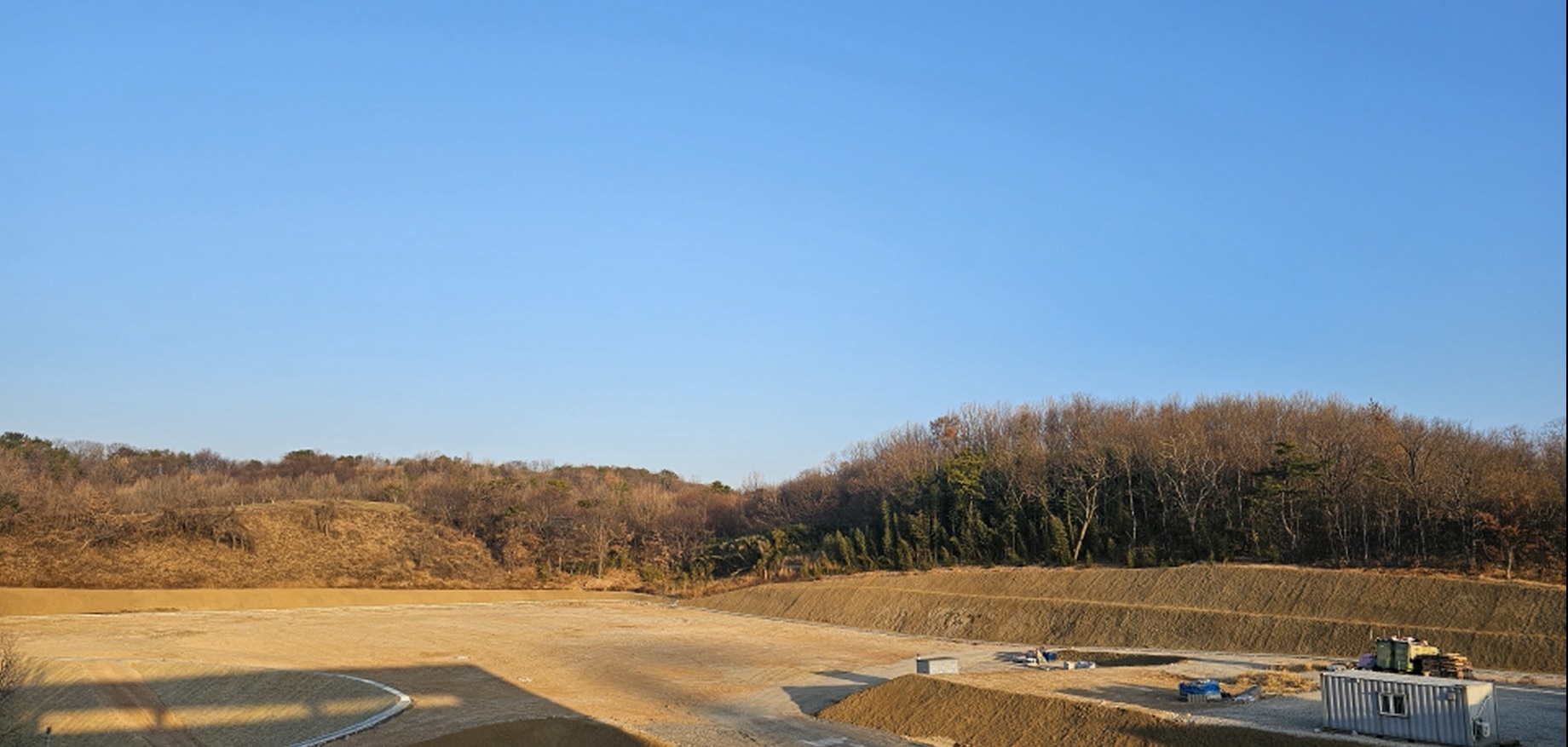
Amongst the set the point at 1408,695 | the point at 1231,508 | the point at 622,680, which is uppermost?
the point at 1231,508

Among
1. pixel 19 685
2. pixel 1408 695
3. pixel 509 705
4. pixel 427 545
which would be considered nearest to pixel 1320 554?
pixel 1408 695

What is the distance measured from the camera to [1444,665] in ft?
74.0

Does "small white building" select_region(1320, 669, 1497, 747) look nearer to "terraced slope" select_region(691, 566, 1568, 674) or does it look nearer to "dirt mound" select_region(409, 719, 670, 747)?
"terraced slope" select_region(691, 566, 1568, 674)

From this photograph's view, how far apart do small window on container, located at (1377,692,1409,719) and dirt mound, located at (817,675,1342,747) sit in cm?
196

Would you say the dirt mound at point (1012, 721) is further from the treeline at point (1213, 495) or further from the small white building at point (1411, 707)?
the treeline at point (1213, 495)

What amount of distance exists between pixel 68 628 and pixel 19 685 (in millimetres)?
18343

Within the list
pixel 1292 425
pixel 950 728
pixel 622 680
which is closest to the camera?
pixel 950 728

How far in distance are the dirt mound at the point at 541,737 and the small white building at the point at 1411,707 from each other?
49.7 ft

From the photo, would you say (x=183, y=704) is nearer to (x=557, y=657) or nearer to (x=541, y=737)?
(x=557, y=657)

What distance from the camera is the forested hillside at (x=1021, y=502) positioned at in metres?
40.8

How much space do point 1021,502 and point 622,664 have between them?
90.8 feet

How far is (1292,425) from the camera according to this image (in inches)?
2175

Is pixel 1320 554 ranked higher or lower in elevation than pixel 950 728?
higher

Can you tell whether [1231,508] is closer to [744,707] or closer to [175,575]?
[744,707]
